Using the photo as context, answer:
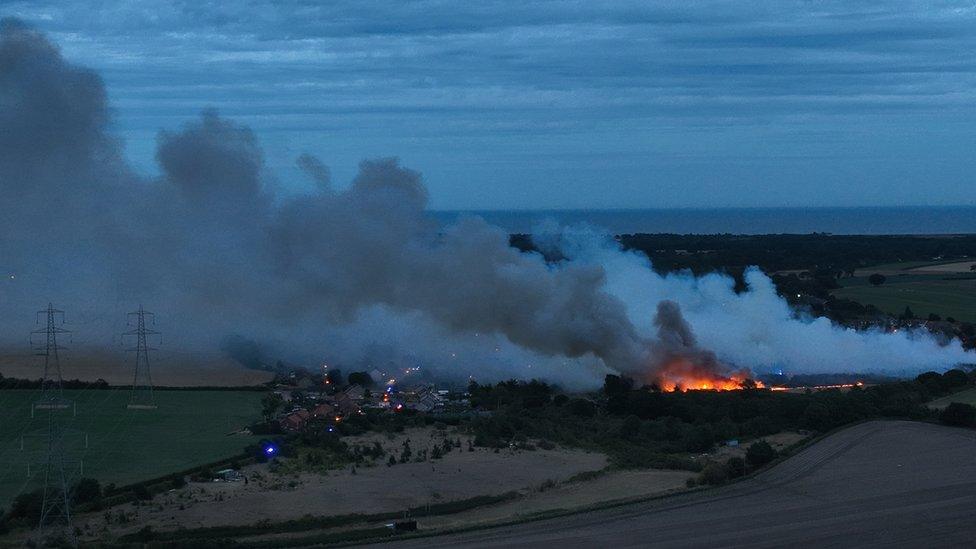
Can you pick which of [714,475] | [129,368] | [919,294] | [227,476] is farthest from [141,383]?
[919,294]

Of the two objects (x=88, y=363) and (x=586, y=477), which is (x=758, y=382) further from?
(x=88, y=363)

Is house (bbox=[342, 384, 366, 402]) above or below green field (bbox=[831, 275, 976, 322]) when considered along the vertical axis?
below

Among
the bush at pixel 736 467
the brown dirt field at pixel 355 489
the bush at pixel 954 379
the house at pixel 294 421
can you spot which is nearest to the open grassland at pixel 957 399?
the bush at pixel 954 379

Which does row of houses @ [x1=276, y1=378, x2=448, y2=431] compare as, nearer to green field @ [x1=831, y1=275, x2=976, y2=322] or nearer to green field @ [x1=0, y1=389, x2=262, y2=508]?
green field @ [x1=0, y1=389, x2=262, y2=508]

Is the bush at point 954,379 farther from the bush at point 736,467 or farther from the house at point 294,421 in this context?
the house at point 294,421

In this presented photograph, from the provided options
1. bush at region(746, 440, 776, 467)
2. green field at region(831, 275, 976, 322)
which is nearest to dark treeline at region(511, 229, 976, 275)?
green field at region(831, 275, 976, 322)
